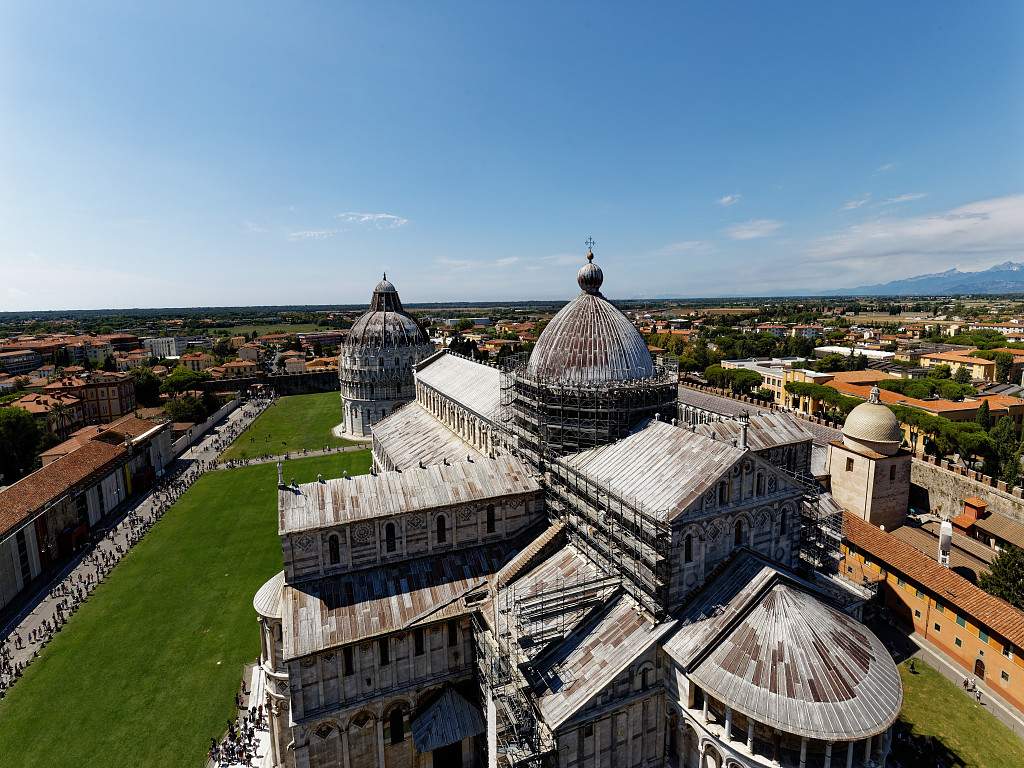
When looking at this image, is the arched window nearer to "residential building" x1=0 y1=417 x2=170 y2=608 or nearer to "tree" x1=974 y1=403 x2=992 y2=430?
"residential building" x1=0 y1=417 x2=170 y2=608

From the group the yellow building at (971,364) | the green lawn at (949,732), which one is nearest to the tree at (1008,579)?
the green lawn at (949,732)

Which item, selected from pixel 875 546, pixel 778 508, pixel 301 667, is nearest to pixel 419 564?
pixel 301 667

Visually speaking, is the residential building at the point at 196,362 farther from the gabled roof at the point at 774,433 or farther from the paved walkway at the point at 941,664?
the paved walkway at the point at 941,664

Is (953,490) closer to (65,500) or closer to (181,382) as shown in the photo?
(65,500)

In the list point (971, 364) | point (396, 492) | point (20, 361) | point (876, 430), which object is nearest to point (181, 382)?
point (20, 361)

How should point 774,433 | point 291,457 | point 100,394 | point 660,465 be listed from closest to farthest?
point 660,465 < point 774,433 < point 291,457 < point 100,394

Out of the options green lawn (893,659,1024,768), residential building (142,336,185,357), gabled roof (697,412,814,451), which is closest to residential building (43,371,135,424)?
gabled roof (697,412,814,451)
